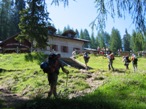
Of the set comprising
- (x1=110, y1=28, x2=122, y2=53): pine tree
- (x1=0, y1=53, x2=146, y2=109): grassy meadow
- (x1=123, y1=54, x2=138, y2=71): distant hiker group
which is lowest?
(x1=0, y1=53, x2=146, y2=109): grassy meadow

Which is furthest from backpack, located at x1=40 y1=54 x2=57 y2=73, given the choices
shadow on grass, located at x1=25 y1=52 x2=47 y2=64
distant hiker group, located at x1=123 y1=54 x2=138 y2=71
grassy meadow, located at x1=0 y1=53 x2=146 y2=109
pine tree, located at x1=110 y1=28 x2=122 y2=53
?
pine tree, located at x1=110 y1=28 x2=122 y2=53

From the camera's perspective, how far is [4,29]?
81.2 metres

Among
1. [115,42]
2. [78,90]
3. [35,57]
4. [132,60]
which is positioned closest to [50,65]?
[78,90]

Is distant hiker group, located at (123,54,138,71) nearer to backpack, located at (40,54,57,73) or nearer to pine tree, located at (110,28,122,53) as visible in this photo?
backpack, located at (40,54,57,73)

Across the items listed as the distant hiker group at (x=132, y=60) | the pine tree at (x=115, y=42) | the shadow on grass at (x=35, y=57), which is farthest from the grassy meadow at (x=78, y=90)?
the pine tree at (x=115, y=42)

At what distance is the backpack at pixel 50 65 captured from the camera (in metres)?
11.8

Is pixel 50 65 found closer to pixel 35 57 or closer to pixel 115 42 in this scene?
pixel 35 57

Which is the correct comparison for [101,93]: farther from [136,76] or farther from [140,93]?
[136,76]

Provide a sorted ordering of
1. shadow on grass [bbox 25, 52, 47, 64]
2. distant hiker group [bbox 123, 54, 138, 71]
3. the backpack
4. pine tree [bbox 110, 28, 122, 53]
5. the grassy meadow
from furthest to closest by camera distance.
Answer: pine tree [bbox 110, 28, 122, 53] < shadow on grass [bbox 25, 52, 47, 64] < distant hiker group [bbox 123, 54, 138, 71] < the backpack < the grassy meadow

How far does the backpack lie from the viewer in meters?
11.8

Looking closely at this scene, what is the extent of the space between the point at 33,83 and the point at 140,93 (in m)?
7.77

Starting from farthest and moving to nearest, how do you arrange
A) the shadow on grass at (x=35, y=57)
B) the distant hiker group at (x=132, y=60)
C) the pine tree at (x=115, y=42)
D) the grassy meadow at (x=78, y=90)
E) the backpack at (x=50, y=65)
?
the pine tree at (x=115, y=42)
the shadow on grass at (x=35, y=57)
the distant hiker group at (x=132, y=60)
the backpack at (x=50, y=65)
the grassy meadow at (x=78, y=90)

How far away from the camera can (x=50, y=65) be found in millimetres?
11930

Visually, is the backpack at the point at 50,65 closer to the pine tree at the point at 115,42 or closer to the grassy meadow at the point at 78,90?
the grassy meadow at the point at 78,90
